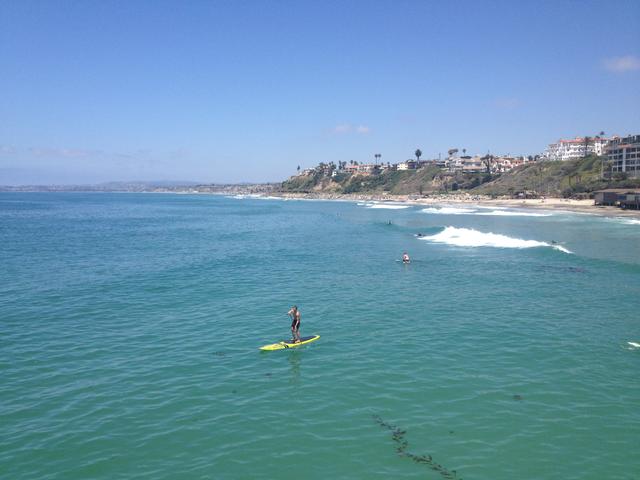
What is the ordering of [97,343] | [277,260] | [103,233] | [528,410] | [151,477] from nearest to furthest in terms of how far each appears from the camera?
[151,477] → [528,410] → [97,343] → [277,260] → [103,233]

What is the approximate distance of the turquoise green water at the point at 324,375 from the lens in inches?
512

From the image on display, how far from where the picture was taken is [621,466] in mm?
12586

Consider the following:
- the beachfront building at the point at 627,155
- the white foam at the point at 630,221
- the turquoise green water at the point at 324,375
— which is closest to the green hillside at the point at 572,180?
the beachfront building at the point at 627,155

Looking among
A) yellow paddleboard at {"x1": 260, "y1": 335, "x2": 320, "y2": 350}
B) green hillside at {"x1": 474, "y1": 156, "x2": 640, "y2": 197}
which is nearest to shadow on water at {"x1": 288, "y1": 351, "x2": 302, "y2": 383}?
yellow paddleboard at {"x1": 260, "y1": 335, "x2": 320, "y2": 350}

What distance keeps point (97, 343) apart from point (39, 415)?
7.00 metres

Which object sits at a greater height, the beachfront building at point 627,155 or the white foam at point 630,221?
the beachfront building at point 627,155

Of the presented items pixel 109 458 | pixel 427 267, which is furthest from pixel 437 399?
pixel 427 267

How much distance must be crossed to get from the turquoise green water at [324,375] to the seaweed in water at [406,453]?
0.18 ft

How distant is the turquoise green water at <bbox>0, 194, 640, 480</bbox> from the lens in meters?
13.0

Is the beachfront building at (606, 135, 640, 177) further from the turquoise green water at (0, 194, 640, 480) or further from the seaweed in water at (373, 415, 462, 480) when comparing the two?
the seaweed in water at (373, 415, 462, 480)

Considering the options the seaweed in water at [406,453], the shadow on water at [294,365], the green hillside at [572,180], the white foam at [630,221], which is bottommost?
the seaweed in water at [406,453]

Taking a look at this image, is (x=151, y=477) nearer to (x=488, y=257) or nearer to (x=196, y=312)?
(x=196, y=312)

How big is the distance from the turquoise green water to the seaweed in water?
54mm

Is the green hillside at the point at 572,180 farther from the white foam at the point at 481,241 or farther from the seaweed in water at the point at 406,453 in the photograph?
the seaweed in water at the point at 406,453
